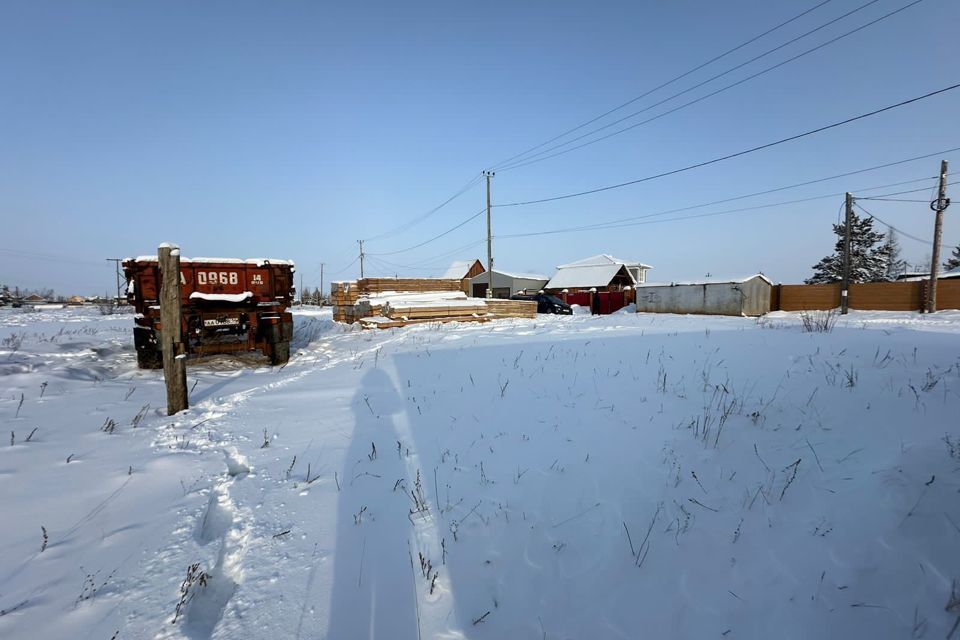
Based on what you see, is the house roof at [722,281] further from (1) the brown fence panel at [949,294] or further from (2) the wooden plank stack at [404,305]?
(2) the wooden plank stack at [404,305]

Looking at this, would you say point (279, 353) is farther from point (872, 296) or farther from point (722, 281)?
point (872, 296)

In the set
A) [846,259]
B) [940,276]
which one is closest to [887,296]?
[846,259]

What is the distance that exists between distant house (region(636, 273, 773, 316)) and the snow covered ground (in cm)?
2158

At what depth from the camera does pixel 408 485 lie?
3.28 m

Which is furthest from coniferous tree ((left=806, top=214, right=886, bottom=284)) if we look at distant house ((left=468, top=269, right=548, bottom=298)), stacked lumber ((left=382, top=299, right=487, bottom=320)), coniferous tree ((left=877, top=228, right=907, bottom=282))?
stacked lumber ((left=382, top=299, right=487, bottom=320))

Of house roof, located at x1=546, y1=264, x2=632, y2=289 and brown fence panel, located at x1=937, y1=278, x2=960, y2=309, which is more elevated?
house roof, located at x1=546, y1=264, x2=632, y2=289

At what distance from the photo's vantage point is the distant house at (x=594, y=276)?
43.5 meters

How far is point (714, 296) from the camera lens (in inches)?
995

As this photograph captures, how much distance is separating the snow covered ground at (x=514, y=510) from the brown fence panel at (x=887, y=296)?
994 inches

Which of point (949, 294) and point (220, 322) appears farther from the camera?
point (949, 294)

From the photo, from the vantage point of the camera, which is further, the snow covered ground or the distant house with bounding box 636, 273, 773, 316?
the distant house with bounding box 636, 273, 773, 316

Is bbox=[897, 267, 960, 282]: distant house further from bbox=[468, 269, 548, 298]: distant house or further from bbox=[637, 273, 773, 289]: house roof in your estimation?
bbox=[468, 269, 548, 298]: distant house

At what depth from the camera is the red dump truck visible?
25.6 ft

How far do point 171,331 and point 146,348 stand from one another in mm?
3974
